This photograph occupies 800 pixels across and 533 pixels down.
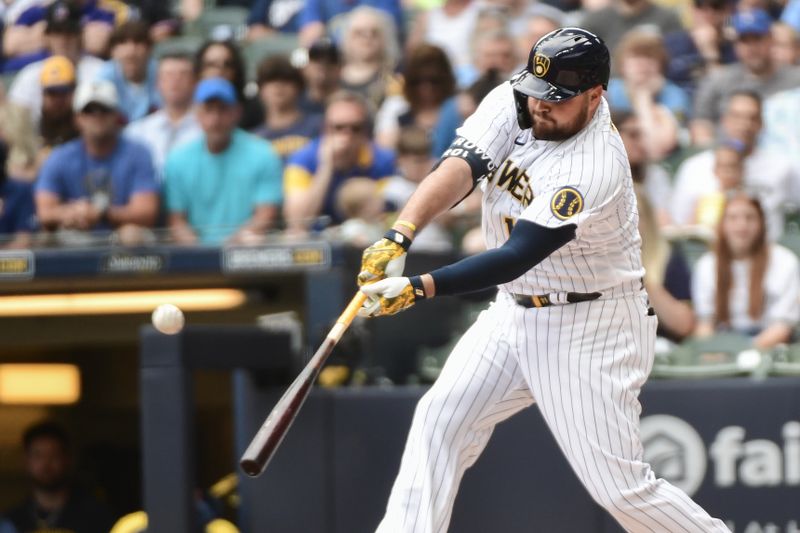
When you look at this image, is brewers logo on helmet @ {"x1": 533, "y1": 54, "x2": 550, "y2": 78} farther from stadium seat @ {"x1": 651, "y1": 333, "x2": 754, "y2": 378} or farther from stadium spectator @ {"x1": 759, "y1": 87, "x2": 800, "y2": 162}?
stadium spectator @ {"x1": 759, "y1": 87, "x2": 800, "y2": 162}

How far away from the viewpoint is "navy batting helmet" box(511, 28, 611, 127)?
151 inches

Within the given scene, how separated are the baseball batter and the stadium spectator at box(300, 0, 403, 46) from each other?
3987 millimetres

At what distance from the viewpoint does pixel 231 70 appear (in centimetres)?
729

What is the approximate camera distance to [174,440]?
4906 mm

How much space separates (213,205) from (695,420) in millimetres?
2411

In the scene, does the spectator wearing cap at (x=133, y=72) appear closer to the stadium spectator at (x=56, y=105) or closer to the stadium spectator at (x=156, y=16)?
the stadium spectator at (x=56, y=105)

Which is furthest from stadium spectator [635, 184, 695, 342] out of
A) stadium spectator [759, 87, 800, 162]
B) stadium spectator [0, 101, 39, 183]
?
stadium spectator [0, 101, 39, 183]

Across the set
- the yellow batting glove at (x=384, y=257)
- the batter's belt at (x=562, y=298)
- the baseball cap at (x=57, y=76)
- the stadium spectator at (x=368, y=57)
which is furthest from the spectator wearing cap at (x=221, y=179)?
the yellow batting glove at (x=384, y=257)

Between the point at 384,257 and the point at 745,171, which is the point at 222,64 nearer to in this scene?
the point at 745,171

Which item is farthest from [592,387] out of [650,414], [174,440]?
[174,440]

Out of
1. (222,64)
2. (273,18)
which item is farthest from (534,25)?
(273,18)

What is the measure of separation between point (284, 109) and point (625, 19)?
1885 millimetres

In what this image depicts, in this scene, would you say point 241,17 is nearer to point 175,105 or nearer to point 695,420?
point 175,105

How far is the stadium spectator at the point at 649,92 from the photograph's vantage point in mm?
6699
